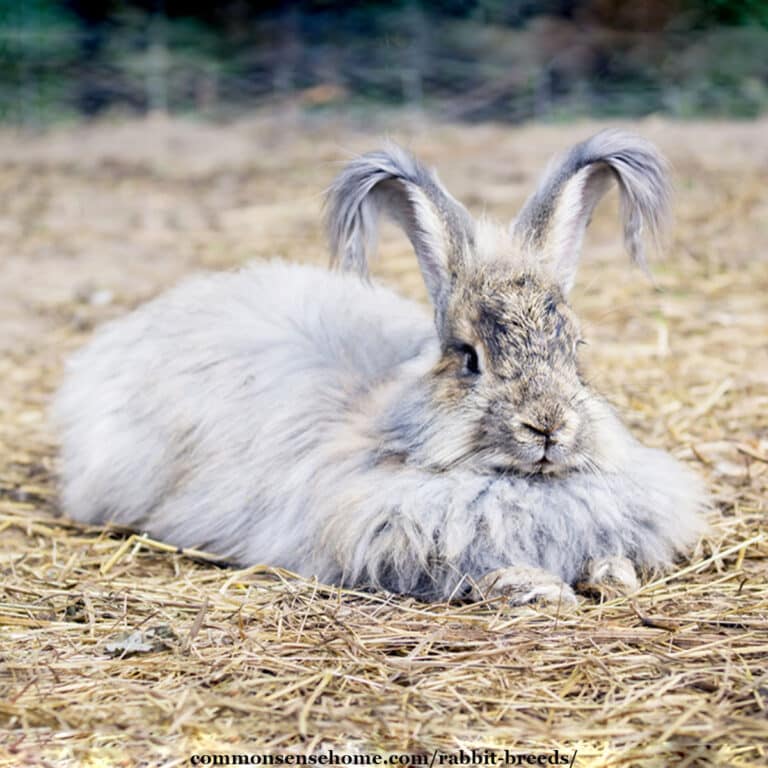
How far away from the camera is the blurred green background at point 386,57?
12969 mm

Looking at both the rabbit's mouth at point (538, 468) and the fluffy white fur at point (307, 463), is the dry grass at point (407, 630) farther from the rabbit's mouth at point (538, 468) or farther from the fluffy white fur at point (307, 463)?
the rabbit's mouth at point (538, 468)

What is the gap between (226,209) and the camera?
31.4ft

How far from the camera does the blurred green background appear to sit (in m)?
13.0

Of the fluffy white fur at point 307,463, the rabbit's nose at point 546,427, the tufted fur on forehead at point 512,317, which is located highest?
the tufted fur on forehead at point 512,317

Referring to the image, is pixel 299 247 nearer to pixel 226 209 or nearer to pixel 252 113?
pixel 226 209

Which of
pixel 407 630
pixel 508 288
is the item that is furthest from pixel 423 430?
pixel 407 630

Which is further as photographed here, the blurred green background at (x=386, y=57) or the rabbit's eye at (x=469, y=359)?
the blurred green background at (x=386, y=57)

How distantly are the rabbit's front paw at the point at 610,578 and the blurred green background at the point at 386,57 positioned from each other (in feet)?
31.9

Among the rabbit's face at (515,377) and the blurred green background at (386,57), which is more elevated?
the blurred green background at (386,57)

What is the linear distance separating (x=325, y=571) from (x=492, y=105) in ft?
33.3

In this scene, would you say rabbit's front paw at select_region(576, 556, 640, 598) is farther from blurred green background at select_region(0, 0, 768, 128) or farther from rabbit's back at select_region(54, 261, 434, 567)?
blurred green background at select_region(0, 0, 768, 128)

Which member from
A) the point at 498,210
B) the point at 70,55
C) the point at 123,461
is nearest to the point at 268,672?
the point at 123,461

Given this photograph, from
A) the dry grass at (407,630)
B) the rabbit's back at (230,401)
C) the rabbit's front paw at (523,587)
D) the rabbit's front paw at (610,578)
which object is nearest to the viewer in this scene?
the dry grass at (407,630)

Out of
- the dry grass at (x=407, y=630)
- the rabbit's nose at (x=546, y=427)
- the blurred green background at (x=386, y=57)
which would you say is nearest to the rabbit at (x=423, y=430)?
the rabbit's nose at (x=546, y=427)
